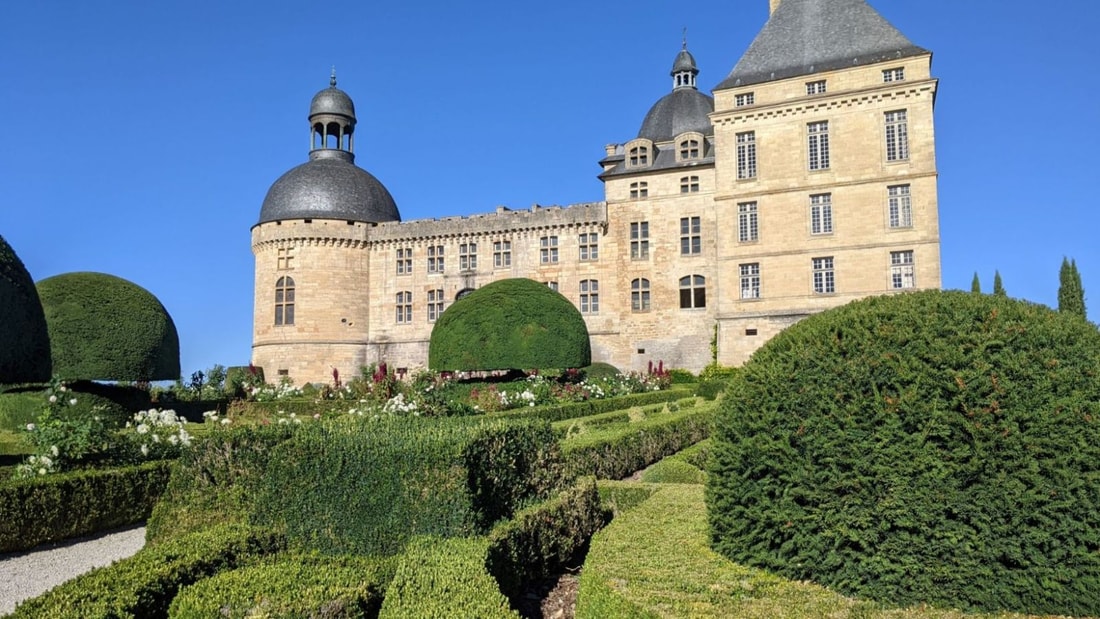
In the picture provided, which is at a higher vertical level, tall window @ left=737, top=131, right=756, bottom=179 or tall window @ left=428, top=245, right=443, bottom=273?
tall window @ left=737, top=131, right=756, bottom=179

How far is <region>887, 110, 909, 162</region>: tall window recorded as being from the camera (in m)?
24.2

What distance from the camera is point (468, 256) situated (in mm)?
33406

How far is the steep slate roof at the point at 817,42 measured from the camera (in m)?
24.9

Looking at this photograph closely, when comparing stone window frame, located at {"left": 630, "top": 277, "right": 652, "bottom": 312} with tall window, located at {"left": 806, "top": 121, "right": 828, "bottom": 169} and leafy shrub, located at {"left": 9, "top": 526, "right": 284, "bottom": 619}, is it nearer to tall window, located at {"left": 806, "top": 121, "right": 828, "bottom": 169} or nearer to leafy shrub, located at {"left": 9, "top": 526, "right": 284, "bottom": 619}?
tall window, located at {"left": 806, "top": 121, "right": 828, "bottom": 169}

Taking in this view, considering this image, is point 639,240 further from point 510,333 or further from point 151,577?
point 151,577

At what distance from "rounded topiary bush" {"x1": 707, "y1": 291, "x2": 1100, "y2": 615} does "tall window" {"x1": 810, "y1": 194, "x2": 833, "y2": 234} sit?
22.1 metres

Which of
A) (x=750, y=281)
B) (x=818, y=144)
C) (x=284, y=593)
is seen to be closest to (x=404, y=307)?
(x=750, y=281)

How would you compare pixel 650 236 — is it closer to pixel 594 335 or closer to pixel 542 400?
pixel 594 335

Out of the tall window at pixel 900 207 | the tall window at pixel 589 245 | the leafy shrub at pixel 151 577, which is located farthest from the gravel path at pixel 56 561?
the tall window at pixel 589 245

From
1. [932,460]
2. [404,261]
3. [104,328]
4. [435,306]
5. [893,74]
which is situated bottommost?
[932,460]

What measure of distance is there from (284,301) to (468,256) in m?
8.79

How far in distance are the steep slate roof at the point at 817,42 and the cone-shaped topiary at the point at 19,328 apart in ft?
74.2

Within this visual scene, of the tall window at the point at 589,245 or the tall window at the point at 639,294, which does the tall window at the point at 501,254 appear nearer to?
the tall window at the point at 589,245

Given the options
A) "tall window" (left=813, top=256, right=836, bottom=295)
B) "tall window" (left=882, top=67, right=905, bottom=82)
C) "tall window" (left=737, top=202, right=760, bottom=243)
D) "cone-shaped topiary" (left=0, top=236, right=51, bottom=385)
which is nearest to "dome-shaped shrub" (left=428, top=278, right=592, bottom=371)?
"tall window" (left=737, top=202, right=760, bottom=243)
